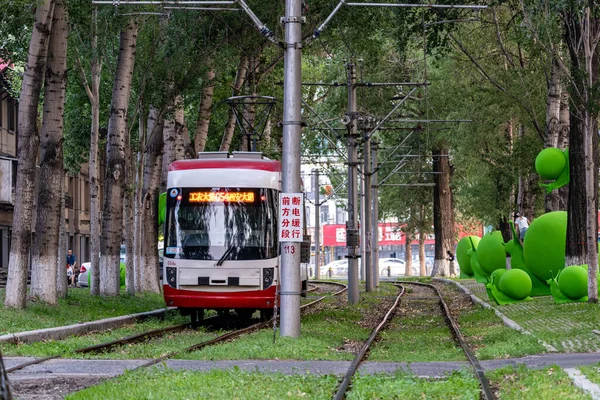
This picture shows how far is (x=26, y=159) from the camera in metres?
21.9

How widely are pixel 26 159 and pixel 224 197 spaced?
12.6 ft

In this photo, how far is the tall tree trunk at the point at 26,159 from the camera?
21641 millimetres

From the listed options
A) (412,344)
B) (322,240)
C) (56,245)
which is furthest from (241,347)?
(322,240)

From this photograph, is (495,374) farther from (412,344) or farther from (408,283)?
(408,283)

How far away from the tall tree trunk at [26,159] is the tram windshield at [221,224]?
2842 millimetres

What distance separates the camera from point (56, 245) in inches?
911

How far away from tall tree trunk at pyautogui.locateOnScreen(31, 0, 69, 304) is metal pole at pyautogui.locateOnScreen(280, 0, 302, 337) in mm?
5821

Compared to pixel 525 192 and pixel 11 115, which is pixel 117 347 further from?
pixel 11 115

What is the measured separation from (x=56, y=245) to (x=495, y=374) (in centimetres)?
1235

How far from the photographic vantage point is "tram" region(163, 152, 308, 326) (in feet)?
75.3

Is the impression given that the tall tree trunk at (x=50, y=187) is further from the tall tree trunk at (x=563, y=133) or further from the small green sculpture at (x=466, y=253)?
the small green sculpture at (x=466, y=253)

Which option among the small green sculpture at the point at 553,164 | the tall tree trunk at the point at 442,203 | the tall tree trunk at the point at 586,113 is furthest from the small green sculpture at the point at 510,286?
the tall tree trunk at the point at 442,203

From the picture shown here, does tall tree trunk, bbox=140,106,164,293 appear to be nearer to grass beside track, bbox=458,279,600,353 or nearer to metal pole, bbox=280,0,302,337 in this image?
grass beside track, bbox=458,279,600,353

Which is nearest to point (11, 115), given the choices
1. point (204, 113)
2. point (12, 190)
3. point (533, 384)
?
point (12, 190)
